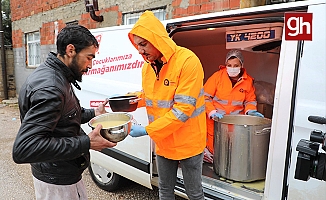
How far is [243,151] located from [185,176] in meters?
0.78

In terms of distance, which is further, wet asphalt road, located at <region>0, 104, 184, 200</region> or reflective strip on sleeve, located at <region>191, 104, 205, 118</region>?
wet asphalt road, located at <region>0, 104, 184, 200</region>

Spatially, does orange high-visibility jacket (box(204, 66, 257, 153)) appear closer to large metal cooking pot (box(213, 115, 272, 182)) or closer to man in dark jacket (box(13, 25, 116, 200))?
large metal cooking pot (box(213, 115, 272, 182))

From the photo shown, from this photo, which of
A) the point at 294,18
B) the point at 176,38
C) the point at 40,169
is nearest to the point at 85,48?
the point at 40,169

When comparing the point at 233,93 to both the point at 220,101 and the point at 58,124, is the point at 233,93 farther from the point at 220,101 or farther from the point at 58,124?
the point at 58,124

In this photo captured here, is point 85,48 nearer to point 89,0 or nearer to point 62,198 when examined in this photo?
point 62,198

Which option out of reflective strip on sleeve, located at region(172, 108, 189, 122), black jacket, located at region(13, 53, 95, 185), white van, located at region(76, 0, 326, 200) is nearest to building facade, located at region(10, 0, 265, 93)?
white van, located at region(76, 0, 326, 200)

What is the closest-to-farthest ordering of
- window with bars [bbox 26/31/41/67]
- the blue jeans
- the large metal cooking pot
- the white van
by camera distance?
the white van, the blue jeans, the large metal cooking pot, window with bars [bbox 26/31/41/67]

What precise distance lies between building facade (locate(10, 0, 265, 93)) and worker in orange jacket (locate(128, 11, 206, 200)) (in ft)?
8.69

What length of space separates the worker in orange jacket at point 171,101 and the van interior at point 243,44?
0.52 metres

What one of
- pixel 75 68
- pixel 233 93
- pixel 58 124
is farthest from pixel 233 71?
pixel 58 124

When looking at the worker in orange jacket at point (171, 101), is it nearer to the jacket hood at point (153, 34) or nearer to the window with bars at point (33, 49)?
the jacket hood at point (153, 34)

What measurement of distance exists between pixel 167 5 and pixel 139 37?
3.73 m

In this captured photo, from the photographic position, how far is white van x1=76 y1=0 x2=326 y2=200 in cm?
180

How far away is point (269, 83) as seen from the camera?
4.06m
